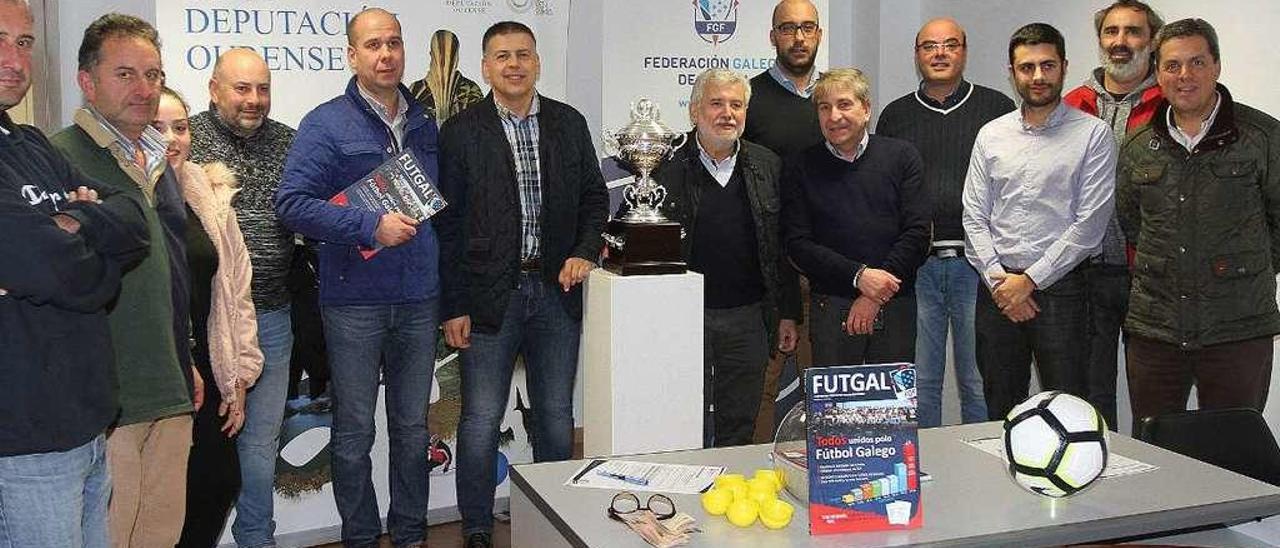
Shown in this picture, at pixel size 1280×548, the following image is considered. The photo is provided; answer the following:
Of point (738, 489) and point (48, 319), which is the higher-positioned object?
point (48, 319)

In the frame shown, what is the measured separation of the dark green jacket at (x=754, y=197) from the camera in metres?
4.02

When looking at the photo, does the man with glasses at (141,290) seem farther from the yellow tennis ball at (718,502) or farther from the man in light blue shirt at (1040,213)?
the man in light blue shirt at (1040,213)

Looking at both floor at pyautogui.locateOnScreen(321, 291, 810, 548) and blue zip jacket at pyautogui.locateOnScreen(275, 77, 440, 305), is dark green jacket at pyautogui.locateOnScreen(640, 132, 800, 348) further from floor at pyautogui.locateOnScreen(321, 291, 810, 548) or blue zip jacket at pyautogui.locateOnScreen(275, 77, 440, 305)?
blue zip jacket at pyautogui.locateOnScreen(275, 77, 440, 305)

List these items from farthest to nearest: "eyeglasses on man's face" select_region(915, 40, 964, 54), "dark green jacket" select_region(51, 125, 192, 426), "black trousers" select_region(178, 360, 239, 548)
Result: "eyeglasses on man's face" select_region(915, 40, 964, 54), "black trousers" select_region(178, 360, 239, 548), "dark green jacket" select_region(51, 125, 192, 426)

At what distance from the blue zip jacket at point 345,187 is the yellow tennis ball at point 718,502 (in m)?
A: 1.63

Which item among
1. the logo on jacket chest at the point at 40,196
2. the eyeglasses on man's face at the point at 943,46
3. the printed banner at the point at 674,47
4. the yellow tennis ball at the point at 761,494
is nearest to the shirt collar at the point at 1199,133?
the eyeglasses on man's face at the point at 943,46

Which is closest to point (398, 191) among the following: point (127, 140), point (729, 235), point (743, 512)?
point (127, 140)

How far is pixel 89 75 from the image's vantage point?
282 centimetres

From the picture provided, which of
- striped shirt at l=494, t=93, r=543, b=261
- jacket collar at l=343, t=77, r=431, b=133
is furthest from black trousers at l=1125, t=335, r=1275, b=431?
jacket collar at l=343, t=77, r=431, b=133

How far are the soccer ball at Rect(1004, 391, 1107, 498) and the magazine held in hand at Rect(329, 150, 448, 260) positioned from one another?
192 centimetres

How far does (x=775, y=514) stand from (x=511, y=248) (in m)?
1.75

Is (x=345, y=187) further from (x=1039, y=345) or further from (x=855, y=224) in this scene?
(x=1039, y=345)

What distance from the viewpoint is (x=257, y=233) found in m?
3.71

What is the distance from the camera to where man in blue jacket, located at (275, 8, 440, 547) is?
358 cm
